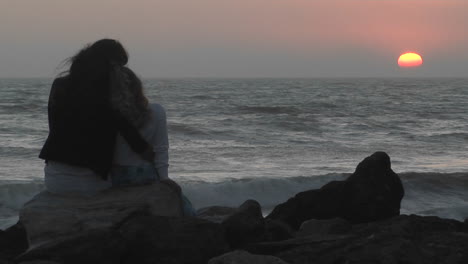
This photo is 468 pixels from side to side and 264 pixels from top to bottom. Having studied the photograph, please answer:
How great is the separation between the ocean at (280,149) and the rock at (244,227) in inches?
167

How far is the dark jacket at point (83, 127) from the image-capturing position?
4.17m

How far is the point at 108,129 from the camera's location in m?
4.22

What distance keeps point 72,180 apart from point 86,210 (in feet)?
0.63

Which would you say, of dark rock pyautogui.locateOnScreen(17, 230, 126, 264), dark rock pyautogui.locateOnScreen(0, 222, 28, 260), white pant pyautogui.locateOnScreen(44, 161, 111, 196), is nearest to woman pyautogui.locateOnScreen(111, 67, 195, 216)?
white pant pyautogui.locateOnScreen(44, 161, 111, 196)

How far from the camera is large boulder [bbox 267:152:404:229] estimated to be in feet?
19.7

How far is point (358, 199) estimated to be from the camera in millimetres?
6043

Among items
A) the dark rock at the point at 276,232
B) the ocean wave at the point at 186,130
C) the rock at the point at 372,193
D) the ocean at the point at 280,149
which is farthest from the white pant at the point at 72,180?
the ocean wave at the point at 186,130

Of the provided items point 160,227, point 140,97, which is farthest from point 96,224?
point 140,97

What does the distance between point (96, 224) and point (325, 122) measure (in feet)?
74.3

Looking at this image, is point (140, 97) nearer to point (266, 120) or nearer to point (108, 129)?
point (108, 129)

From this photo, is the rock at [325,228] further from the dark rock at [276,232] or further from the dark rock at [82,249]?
the dark rock at [82,249]

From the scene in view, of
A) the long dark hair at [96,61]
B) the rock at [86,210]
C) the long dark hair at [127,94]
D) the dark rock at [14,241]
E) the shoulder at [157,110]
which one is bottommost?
→ the dark rock at [14,241]

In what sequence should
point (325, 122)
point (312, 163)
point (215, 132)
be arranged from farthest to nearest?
point (325, 122) < point (215, 132) < point (312, 163)

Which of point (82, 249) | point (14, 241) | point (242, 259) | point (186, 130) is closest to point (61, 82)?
point (82, 249)
